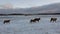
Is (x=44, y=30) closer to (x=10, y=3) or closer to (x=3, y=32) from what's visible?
(x=3, y=32)

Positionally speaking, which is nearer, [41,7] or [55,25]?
[55,25]

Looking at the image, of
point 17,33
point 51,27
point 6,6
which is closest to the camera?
point 17,33

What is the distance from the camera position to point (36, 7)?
107 inches

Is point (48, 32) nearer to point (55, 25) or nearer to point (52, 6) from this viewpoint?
point (55, 25)

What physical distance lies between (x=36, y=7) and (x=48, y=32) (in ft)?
5.09

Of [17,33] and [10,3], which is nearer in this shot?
[17,33]

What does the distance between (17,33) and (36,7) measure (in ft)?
5.12

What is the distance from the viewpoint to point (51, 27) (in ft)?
4.37

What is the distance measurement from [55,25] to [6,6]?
4.35 ft

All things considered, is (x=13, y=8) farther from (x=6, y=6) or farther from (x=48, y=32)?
(x=48, y=32)

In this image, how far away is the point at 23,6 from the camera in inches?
106

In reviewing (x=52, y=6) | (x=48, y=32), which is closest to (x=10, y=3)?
(x=52, y=6)

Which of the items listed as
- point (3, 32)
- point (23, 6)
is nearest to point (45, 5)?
point (23, 6)

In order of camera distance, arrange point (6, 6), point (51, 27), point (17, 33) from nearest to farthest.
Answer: point (17, 33) → point (51, 27) → point (6, 6)
